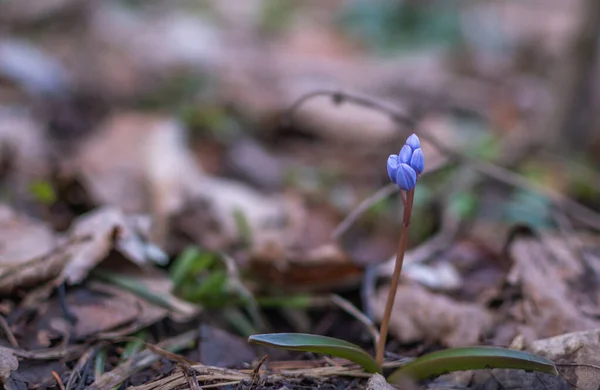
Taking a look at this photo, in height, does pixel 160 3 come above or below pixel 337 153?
above

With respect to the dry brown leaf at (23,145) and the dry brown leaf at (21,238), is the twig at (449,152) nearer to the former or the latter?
the dry brown leaf at (21,238)

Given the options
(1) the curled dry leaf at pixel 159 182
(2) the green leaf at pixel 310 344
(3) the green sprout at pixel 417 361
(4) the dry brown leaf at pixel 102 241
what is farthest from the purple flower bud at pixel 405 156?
(1) the curled dry leaf at pixel 159 182

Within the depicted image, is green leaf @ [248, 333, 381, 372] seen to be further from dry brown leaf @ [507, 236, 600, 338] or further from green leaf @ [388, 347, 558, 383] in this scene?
dry brown leaf @ [507, 236, 600, 338]

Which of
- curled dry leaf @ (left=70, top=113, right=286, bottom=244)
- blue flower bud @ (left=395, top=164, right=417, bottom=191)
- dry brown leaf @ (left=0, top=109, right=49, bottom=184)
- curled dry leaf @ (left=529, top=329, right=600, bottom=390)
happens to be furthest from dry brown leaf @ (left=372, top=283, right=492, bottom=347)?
dry brown leaf @ (left=0, top=109, right=49, bottom=184)

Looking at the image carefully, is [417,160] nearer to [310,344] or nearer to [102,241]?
[310,344]

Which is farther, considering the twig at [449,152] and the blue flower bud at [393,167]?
the twig at [449,152]

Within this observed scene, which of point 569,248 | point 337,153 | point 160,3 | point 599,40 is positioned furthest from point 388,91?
point 160,3

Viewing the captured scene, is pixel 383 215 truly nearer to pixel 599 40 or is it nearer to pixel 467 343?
pixel 467 343
